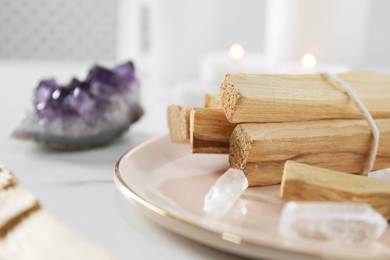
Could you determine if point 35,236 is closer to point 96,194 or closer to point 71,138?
point 96,194

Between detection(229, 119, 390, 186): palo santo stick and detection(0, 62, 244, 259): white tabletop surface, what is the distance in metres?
0.08

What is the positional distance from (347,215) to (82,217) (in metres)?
0.16

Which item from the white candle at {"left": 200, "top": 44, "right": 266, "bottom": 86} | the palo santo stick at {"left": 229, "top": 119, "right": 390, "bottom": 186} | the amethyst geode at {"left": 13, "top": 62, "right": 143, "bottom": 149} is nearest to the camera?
the palo santo stick at {"left": 229, "top": 119, "right": 390, "bottom": 186}

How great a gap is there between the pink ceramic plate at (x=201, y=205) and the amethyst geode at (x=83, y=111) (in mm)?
95

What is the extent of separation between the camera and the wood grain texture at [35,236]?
0.96 ft

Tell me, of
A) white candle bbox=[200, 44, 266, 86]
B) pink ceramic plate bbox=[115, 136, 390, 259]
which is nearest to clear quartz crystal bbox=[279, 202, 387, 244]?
pink ceramic plate bbox=[115, 136, 390, 259]

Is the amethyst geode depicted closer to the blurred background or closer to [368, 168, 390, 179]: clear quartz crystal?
the blurred background

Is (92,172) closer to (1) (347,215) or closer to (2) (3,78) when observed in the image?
(1) (347,215)

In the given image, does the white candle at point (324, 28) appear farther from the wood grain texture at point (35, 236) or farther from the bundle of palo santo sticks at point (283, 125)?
the wood grain texture at point (35, 236)

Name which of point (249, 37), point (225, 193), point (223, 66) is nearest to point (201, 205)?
point (225, 193)

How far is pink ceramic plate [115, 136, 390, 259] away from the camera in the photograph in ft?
0.86

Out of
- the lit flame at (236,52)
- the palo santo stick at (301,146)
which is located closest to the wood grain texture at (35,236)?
the palo santo stick at (301,146)

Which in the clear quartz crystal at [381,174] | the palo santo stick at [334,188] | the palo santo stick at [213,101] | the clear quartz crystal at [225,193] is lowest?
the clear quartz crystal at [381,174]

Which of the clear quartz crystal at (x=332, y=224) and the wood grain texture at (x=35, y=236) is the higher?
the clear quartz crystal at (x=332, y=224)
